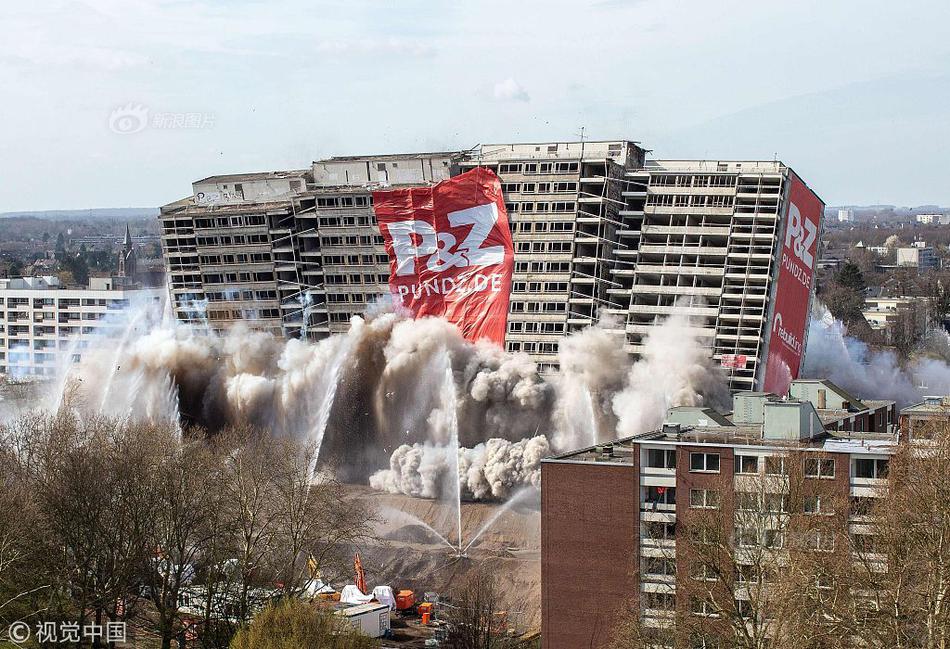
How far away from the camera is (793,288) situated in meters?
125

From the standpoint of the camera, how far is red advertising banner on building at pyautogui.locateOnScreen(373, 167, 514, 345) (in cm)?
12556

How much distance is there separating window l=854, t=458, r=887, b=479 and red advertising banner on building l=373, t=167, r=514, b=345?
2371 inches

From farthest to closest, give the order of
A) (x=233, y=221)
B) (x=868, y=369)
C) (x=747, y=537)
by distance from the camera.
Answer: (x=868, y=369) < (x=233, y=221) < (x=747, y=537)

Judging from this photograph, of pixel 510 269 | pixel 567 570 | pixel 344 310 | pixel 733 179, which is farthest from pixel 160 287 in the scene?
pixel 567 570

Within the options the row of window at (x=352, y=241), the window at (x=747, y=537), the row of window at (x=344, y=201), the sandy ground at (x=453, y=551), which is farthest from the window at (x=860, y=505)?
the row of window at (x=344, y=201)

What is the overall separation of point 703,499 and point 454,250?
61741 millimetres

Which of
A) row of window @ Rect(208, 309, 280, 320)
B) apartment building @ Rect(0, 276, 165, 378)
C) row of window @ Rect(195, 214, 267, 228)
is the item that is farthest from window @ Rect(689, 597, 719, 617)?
apartment building @ Rect(0, 276, 165, 378)

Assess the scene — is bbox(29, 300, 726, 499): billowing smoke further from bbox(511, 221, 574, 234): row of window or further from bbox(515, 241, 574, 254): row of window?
bbox(511, 221, 574, 234): row of window

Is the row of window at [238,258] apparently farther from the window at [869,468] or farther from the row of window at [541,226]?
the window at [869,468]

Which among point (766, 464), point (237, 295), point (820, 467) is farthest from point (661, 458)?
point (237, 295)

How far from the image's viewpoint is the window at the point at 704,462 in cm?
6912

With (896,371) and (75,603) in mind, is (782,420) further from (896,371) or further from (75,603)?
(896,371)

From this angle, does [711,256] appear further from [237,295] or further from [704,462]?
[704,462]

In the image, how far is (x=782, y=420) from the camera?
72062 mm
